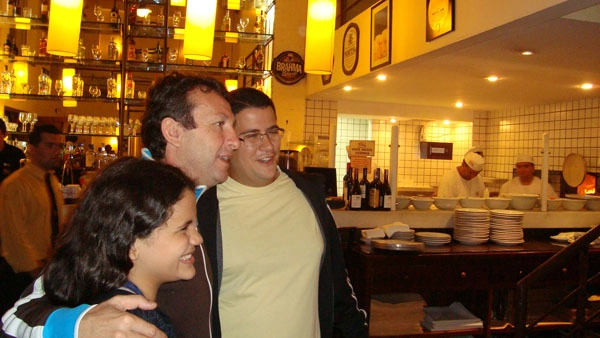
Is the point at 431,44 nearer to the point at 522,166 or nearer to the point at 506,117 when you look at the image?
the point at 522,166

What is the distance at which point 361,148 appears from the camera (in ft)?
12.3

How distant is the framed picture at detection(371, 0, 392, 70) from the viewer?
13.9ft

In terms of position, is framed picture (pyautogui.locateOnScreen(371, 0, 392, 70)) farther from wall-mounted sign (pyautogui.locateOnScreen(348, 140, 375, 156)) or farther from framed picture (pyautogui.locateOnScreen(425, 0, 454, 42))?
wall-mounted sign (pyautogui.locateOnScreen(348, 140, 375, 156))

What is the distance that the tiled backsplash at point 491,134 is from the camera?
5930 mm

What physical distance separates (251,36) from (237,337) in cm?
351

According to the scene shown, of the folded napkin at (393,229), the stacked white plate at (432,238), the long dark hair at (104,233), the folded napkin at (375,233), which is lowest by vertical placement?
the stacked white plate at (432,238)

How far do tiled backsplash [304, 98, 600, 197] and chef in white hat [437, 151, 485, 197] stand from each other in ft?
4.31

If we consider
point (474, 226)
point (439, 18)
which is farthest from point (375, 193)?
point (439, 18)

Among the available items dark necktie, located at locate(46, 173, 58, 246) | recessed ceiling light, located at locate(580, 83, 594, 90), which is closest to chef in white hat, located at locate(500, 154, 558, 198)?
recessed ceiling light, located at locate(580, 83, 594, 90)

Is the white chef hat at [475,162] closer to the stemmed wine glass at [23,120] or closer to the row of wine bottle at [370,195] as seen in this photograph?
the row of wine bottle at [370,195]

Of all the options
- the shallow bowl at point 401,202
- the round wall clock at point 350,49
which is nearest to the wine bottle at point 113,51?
the round wall clock at point 350,49

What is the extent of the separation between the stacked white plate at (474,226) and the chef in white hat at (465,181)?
220cm

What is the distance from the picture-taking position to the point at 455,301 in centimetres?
362

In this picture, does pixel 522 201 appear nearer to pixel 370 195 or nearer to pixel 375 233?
pixel 370 195
